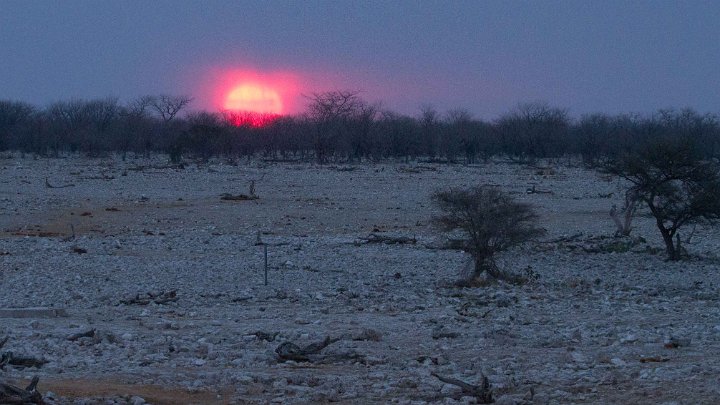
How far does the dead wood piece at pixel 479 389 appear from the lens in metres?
7.48

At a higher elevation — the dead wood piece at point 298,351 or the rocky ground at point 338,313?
the dead wood piece at point 298,351

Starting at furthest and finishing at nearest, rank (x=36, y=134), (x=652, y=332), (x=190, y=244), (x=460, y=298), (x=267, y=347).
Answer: (x=36, y=134) → (x=190, y=244) → (x=460, y=298) → (x=652, y=332) → (x=267, y=347)

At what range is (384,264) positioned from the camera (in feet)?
56.4

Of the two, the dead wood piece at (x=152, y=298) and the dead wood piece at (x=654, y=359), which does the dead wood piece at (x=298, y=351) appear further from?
the dead wood piece at (x=152, y=298)

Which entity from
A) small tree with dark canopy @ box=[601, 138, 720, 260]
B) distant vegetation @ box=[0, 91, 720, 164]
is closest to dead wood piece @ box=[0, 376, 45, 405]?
small tree with dark canopy @ box=[601, 138, 720, 260]

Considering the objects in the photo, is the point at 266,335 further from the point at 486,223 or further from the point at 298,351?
the point at 486,223

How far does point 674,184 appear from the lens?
19.5 metres

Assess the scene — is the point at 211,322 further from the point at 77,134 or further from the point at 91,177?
the point at 77,134

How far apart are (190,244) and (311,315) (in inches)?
341

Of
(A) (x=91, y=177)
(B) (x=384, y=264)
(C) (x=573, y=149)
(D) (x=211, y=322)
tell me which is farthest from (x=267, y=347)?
(C) (x=573, y=149)

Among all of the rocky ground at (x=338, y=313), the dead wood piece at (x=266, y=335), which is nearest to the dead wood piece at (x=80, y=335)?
the rocky ground at (x=338, y=313)

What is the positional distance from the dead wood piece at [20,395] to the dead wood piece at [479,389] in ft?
10.1

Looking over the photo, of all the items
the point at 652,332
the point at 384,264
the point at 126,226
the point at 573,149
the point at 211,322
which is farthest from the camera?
the point at 573,149

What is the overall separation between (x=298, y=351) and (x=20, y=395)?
2.89 m
